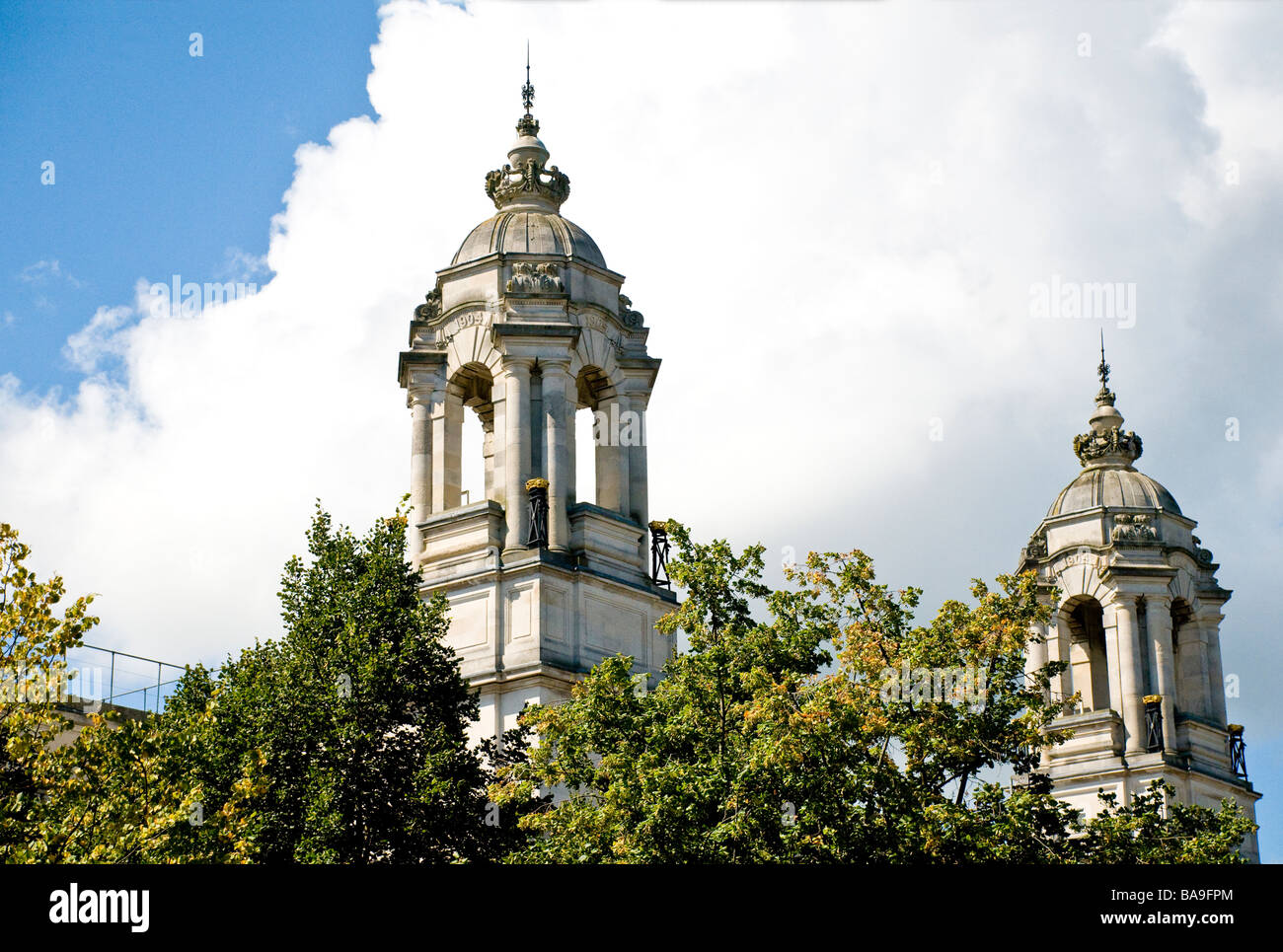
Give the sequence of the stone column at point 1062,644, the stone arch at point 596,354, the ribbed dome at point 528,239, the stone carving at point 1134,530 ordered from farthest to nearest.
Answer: the stone column at point 1062,644, the stone carving at point 1134,530, the ribbed dome at point 528,239, the stone arch at point 596,354

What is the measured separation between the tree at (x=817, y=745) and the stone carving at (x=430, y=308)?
17.9m

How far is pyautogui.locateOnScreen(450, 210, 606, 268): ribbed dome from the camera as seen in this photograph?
56969 millimetres

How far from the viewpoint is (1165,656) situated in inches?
2712

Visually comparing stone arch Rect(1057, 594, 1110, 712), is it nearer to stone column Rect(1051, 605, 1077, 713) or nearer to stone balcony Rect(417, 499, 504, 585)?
stone column Rect(1051, 605, 1077, 713)

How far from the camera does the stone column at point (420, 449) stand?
182 feet

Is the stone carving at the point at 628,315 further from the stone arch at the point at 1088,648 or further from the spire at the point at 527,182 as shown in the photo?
the stone arch at the point at 1088,648

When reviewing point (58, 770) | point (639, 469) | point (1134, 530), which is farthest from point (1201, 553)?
point (58, 770)

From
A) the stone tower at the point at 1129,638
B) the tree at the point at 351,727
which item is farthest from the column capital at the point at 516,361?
the stone tower at the point at 1129,638

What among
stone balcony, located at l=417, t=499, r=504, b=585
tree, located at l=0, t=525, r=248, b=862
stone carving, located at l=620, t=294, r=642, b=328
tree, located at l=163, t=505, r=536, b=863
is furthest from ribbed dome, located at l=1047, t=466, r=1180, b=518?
tree, located at l=0, t=525, r=248, b=862

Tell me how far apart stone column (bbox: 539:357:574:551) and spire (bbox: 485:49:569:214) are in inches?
249

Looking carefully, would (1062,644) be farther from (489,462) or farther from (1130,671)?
(489,462)

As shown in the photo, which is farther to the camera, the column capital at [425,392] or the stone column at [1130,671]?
the stone column at [1130,671]

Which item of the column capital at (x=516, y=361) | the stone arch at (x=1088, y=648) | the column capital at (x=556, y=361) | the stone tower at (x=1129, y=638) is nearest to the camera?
the column capital at (x=516, y=361)
